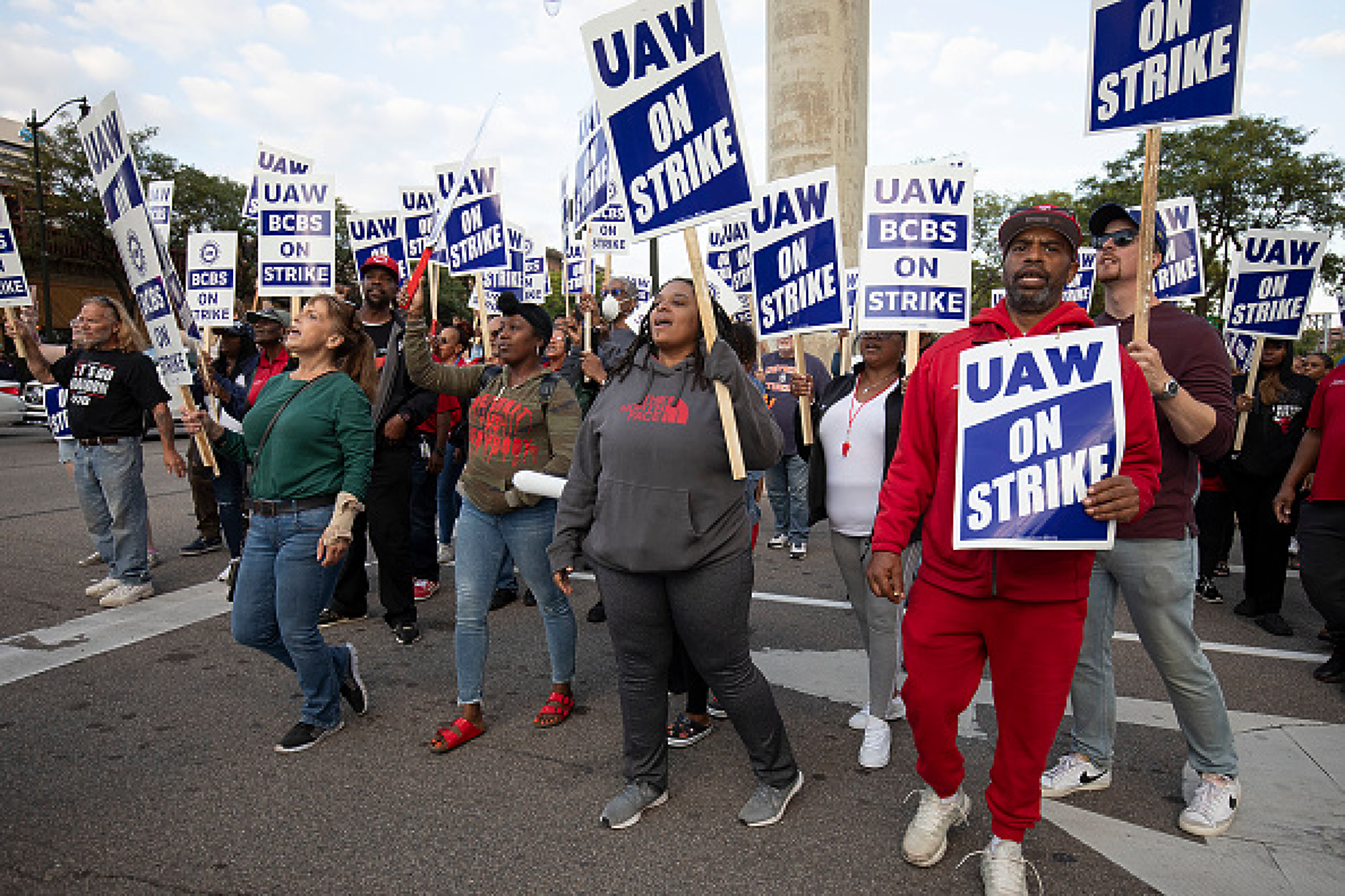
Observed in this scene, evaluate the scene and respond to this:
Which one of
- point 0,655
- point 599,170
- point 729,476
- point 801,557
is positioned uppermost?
point 599,170

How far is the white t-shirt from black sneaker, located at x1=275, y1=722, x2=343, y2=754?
8.33ft

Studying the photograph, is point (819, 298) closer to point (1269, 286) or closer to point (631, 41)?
point (631, 41)

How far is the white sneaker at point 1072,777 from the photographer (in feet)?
11.0

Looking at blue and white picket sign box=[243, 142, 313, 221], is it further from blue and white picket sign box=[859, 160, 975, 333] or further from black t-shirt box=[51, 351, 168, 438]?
blue and white picket sign box=[859, 160, 975, 333]

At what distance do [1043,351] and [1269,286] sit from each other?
5871 mm

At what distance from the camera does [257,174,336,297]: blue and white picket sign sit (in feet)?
24.6

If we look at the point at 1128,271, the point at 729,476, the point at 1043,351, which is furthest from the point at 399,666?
the point at 1128,271

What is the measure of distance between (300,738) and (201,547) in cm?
473

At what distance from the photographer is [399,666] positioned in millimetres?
4867

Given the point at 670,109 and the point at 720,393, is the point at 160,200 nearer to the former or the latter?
the point at 670,109

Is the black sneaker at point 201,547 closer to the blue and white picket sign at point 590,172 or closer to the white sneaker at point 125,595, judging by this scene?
the white sneaker at point 125,595

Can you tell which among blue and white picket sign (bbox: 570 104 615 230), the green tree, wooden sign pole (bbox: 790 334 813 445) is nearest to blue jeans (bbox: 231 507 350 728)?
wooden sign pole (bbox: 790 334 813 445)

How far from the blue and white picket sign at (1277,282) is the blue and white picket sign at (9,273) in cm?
970

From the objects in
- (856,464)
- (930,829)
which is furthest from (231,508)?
(930,829)
